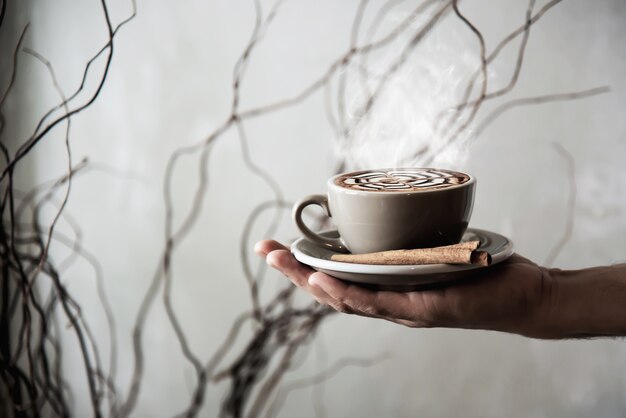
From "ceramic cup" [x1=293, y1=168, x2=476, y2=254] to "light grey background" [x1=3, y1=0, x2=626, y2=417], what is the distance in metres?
0.49

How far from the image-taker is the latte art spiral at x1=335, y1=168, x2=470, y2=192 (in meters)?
0.56

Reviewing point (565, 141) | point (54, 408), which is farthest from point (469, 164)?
point (54, 408)

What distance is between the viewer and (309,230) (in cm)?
62

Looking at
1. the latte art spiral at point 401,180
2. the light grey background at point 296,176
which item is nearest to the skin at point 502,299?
the latte art spiral at point 401,180

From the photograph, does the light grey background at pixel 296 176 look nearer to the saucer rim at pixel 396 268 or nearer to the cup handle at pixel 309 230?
the cup handle at pixel 309 230

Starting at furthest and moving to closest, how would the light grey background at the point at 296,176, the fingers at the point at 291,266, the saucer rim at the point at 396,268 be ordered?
the light grey background at the point at 296,176
the fingers at the point at 291,266
the saucer rim at the point at 396,268

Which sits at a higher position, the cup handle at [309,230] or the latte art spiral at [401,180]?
the latte art spiral at [401,180]

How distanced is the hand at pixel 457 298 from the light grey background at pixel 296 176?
0.42m

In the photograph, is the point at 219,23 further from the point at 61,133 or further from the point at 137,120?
the point at 61,133

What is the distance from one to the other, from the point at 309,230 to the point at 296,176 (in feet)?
1.51

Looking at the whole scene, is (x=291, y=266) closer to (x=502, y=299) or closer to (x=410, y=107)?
(x=502, y=299)

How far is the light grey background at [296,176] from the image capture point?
0.99 meters

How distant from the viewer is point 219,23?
101cm

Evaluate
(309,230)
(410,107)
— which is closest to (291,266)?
(309,230)
